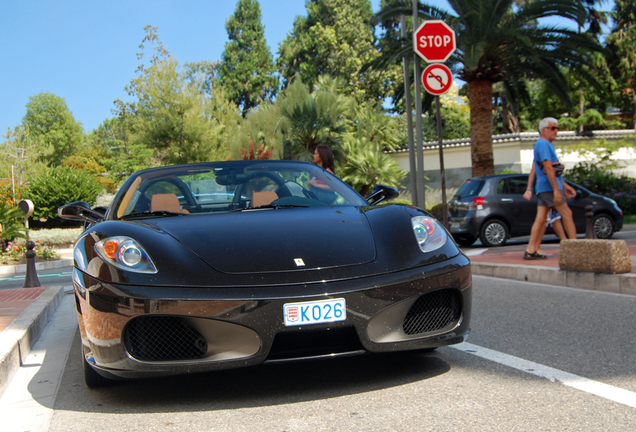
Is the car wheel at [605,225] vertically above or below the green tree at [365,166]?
below

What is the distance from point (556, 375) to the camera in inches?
135

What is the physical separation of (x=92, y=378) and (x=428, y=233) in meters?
1.90

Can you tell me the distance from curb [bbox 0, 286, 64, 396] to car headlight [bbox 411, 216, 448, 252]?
241 cm

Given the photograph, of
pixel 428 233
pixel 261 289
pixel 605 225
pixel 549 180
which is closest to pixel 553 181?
pixel 549 180

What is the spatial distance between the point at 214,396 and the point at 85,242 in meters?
1.08

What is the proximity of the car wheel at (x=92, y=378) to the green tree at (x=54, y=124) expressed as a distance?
8417 cm

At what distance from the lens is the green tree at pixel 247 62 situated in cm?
5891

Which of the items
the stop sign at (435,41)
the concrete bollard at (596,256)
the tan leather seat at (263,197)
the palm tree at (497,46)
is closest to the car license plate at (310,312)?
the tan leather seat at (263,197)

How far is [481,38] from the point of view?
56.1 ft

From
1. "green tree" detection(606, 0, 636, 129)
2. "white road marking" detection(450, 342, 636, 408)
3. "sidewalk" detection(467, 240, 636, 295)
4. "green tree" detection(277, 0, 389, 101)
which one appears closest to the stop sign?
"sidewalk" detection(467, 240, 636, 295)

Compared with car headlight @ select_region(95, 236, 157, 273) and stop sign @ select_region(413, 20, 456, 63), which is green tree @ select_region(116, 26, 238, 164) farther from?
car headlight @ select_region(95, 236, 157, 273)

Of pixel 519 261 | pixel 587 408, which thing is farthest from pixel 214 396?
pixel 519 261

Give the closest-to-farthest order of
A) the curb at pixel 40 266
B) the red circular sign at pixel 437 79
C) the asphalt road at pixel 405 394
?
1. the asphalt road at pixel 405 394
2. the red circular sign at pixel 437 79
3. the curb at pixel 40 266

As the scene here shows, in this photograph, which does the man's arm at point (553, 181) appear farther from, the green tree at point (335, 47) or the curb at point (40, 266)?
the green tree at point (335, 47)
